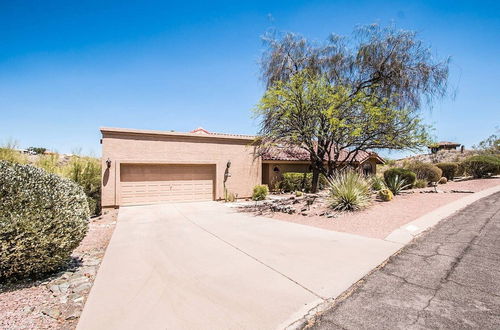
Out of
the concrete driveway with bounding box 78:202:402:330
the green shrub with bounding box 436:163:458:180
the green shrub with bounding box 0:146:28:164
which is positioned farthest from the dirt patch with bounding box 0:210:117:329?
the green shrub with bounding box 436:163:458:180

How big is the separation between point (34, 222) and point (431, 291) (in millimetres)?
5874

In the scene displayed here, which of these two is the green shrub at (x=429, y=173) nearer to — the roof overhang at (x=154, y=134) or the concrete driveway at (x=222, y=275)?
the roof overhang at (x=154, y=134)

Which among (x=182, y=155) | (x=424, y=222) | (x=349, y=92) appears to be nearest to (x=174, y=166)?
(x=182, y=155)

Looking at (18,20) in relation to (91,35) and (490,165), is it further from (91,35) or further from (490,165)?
(490,165)

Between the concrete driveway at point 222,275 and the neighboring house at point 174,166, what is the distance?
5996 mm

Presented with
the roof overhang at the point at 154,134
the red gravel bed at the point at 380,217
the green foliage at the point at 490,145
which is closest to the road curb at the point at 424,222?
the red gravel bed at the point at 380,217

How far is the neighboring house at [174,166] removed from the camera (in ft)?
40.9

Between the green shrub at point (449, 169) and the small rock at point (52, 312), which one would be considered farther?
the green shrub at point (449, 169)

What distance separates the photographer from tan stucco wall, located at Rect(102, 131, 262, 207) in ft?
40.7

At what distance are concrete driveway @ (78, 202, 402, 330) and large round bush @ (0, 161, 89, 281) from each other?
0.89 m

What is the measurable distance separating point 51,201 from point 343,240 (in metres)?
6.14

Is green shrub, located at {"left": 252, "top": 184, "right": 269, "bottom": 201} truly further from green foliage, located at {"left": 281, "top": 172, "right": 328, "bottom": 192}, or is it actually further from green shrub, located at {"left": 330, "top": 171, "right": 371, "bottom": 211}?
green shrub, located at {"left": 330, "top": 171, "right": 371, "bottom": 211}

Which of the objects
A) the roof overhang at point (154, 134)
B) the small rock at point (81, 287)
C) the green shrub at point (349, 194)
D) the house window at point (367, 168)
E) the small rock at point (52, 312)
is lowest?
the small rock at point (81, 287)

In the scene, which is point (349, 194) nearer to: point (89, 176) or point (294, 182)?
point (294, 182)
